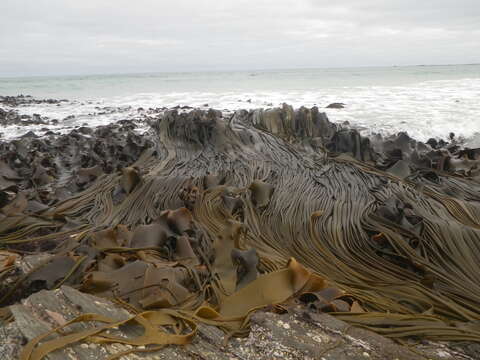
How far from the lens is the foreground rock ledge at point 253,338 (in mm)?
1026

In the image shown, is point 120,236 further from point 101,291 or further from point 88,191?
point 88,191

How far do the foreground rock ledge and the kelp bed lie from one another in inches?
1.5

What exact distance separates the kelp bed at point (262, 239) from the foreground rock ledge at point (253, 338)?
4 centimetres

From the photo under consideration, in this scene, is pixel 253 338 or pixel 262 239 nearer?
pixel 253 338

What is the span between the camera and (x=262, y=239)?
231 centimetres

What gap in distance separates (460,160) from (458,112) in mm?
4095

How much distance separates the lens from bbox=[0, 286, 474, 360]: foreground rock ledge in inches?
40.4

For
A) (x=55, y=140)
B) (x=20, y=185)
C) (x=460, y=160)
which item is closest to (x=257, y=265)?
(x=20, y=185)

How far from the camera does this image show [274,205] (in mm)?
2729

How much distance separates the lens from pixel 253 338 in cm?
119

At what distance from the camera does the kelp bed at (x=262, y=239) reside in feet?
4.61

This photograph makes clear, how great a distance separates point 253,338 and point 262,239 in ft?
3.72

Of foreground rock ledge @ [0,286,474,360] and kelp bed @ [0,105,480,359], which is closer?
foreground rock ledge @ [0,286,474,360]

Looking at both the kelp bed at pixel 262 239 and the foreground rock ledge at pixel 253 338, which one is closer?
the foreground rock ledge at pixel 253 338
